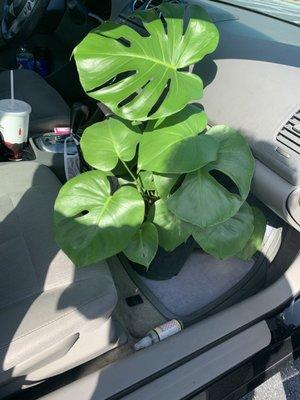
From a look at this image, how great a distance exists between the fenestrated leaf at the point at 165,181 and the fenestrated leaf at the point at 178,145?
74 millimetres

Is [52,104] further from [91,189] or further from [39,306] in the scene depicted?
[39,306]

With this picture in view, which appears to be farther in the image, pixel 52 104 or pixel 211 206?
pixel 52 104

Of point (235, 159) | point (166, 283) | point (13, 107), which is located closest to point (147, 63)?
point (235, 159)

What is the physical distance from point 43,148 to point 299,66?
2.93 feet

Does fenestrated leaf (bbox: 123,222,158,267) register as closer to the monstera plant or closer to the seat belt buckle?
the monstera plant

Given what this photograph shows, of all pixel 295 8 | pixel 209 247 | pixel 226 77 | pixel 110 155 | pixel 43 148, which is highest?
pixel 295 8

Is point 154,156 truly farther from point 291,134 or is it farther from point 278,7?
point 278,7

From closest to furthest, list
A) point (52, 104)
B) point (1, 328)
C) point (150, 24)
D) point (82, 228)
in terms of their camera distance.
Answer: point (1, 328)
point (82, 228)
point (150, 24)
point (52, 104)

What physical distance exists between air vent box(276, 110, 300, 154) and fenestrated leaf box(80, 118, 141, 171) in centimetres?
37

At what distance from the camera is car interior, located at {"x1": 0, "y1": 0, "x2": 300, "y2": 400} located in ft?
2.95

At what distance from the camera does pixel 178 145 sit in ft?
3.23

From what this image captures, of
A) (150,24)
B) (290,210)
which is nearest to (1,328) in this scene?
(290,210)

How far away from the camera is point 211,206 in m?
0.96

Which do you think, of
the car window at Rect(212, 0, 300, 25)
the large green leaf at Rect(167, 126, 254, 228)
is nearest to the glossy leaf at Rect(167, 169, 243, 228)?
the large green leaf at Rect(167, 126, 254, 228)
